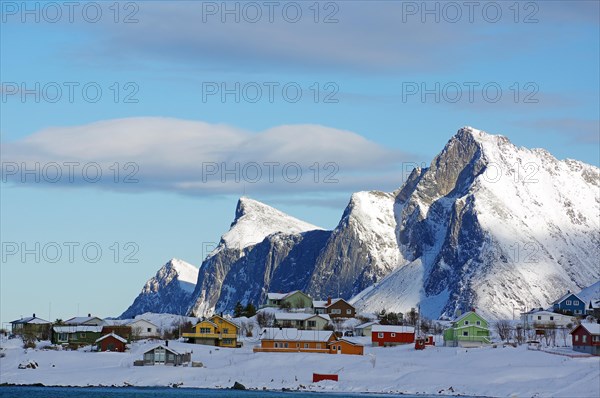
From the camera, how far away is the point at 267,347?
15675 centimetres

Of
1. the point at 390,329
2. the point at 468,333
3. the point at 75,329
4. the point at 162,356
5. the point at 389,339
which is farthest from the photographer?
the point at 75,329

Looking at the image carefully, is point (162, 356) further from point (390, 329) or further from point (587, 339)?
point (587, 339)

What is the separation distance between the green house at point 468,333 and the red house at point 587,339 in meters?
19.1

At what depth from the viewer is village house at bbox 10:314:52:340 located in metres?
182

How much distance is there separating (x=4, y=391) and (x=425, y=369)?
44305mm

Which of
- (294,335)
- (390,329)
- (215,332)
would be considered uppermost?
(390,329)

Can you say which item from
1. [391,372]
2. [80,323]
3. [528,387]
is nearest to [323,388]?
[391,372]

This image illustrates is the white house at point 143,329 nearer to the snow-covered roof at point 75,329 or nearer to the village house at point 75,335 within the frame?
the snow-covered roof at point 75,329

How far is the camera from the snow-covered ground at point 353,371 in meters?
129

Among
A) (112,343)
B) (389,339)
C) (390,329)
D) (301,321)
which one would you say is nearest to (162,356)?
(112,343)

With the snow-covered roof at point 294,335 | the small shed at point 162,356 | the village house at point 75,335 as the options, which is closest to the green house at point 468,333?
the snow-covered roof at point 294,335

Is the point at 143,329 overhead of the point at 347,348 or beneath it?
overhead

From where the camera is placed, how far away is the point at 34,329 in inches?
7470

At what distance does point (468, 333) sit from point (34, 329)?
63.5m
